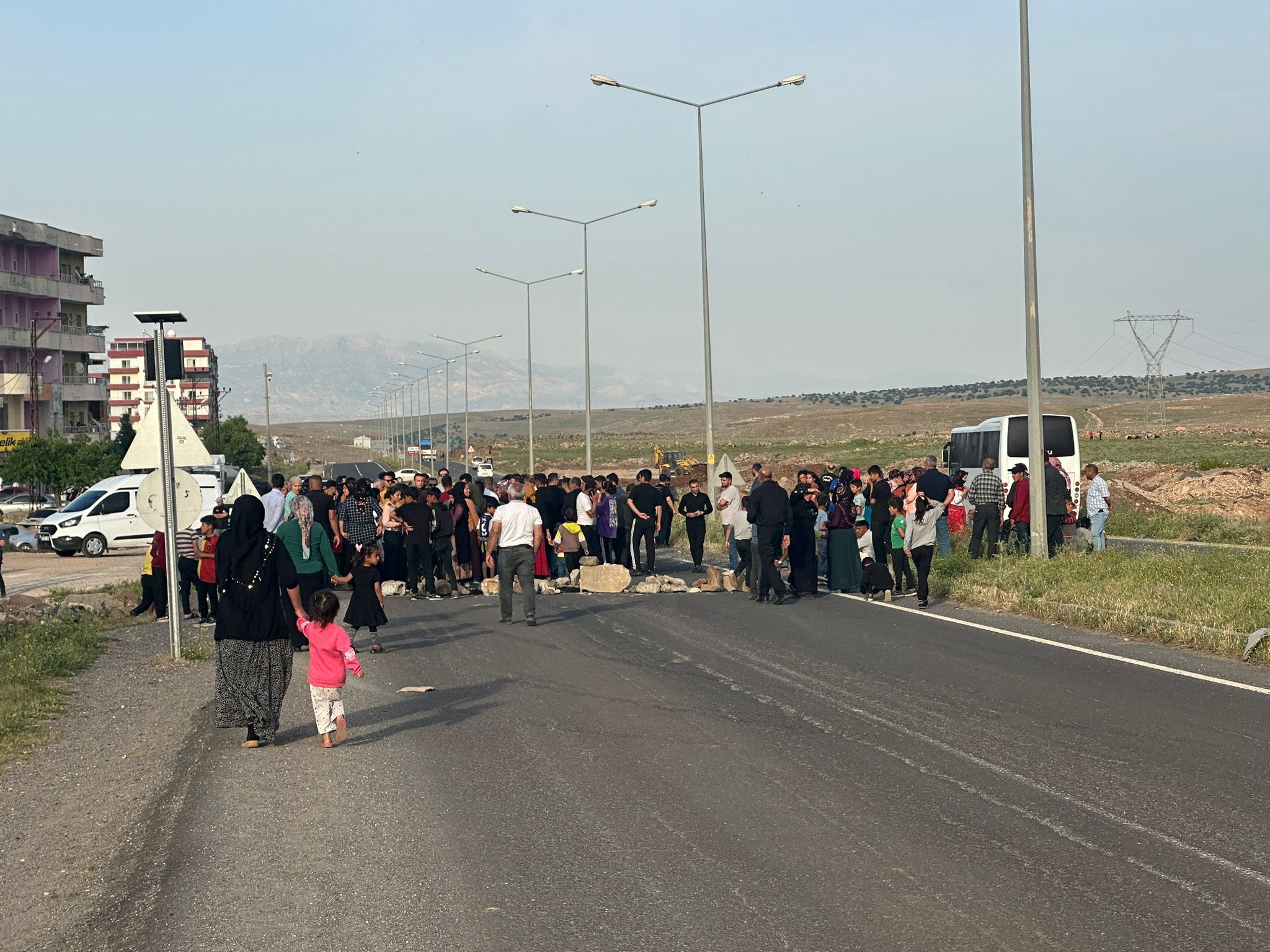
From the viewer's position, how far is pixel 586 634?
53.5 feet

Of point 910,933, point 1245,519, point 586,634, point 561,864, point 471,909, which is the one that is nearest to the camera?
point 910,933

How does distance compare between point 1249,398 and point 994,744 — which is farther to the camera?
point 1249,398

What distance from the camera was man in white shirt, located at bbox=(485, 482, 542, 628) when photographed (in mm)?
16906

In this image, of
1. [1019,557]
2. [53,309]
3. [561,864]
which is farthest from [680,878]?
[53,309]

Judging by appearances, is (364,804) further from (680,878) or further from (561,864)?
(680,878)

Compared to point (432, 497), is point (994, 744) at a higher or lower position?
lower

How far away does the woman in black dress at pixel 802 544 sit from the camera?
19.5 metres

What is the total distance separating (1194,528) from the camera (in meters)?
31.9

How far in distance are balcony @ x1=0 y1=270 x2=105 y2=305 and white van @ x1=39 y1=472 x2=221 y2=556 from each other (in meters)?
40.4

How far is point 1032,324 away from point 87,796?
14.7 metres

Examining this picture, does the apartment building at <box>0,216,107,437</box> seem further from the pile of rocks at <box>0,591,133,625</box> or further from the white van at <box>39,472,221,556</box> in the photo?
the pile of rocks at <box>0,591,133,625</box>

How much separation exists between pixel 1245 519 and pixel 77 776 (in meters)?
31.3

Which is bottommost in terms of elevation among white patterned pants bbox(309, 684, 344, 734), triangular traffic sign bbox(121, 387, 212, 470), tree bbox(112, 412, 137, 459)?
white patterned pants bbox(309, 684, 344, 734)

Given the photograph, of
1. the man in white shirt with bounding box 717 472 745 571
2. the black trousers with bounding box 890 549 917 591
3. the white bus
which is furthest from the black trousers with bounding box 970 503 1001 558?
the white bus
